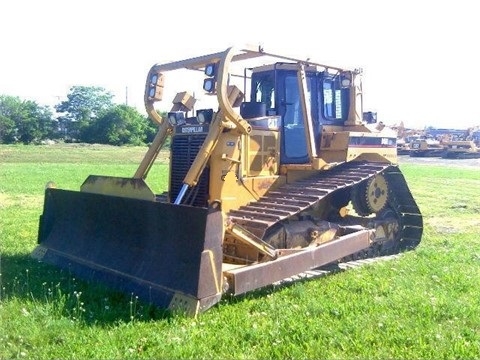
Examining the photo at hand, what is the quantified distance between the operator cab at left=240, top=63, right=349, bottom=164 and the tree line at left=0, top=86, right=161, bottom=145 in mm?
49373

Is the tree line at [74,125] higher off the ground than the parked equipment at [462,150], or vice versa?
the tree line at [74,125]

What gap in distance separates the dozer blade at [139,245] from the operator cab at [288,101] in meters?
2.49

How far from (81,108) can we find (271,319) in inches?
2775

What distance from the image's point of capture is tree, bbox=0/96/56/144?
55.7 metres

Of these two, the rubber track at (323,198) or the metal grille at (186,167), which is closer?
the rubber track at (323,198)

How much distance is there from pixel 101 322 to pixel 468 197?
1484 cm

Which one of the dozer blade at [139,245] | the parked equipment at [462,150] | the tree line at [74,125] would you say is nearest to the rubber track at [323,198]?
the dozer blade at [139,245]

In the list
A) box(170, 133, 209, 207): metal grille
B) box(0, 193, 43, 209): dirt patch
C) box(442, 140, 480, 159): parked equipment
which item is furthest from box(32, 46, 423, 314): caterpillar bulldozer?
box(442, 140, 480, 159): parked equipment

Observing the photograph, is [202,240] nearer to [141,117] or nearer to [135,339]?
[135,339]

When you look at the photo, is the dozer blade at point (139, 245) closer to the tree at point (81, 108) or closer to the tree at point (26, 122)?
the tree at point (26, 122)

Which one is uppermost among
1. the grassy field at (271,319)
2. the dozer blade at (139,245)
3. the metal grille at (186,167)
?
the metal grille at (186,167)

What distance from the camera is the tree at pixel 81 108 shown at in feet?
210

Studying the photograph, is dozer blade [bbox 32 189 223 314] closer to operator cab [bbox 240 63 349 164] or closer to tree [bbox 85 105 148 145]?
operator cab [bbox 240 63 349 164]

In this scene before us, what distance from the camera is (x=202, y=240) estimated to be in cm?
519
